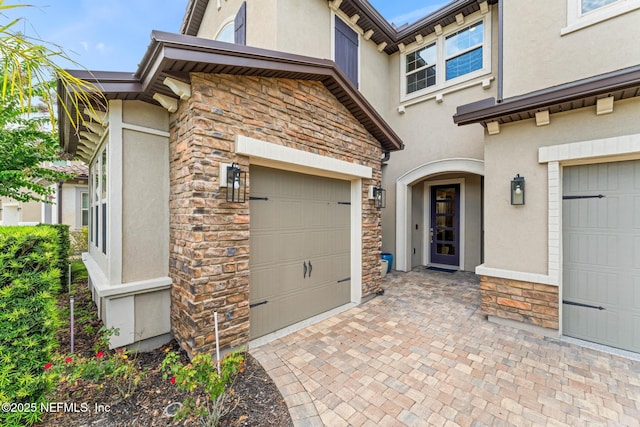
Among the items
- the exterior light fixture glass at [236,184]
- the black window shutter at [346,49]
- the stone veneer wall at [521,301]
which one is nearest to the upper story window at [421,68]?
the black window shutter at [346,49]

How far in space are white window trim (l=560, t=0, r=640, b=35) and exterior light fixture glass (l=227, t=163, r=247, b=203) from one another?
511cm

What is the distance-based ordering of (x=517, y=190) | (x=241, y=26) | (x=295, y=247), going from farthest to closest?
(x=241, y=26) → (x=295, y=247) → (x=517, y=190)

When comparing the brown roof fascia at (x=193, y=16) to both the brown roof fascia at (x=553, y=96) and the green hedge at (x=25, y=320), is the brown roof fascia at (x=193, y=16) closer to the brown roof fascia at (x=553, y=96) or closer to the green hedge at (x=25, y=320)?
the brown roof fascia at (x=553, y=96)

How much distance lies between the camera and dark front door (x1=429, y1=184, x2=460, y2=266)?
8.17 m

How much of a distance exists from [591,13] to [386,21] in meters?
4.99

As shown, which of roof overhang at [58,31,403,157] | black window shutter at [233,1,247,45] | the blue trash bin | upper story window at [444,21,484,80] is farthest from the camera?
the blue trash bin

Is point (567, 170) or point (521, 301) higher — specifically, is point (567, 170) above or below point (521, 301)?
above

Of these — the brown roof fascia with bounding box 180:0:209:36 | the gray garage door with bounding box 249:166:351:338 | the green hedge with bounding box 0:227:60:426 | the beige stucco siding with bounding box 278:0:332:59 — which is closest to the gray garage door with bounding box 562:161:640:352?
the gray garage door with bounding box 249:166:351:338

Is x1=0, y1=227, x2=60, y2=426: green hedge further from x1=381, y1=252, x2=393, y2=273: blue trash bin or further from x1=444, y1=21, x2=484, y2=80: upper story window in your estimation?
x1=444, y1=21, x2=484, y2=80: upper story window

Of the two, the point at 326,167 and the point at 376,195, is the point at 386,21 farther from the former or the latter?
the point at 326,167

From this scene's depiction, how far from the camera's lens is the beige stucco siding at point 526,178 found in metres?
3.69

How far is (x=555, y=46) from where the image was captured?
3973 millimetres

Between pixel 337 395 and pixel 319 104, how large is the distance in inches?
163

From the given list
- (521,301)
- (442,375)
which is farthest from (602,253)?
(442,375)
